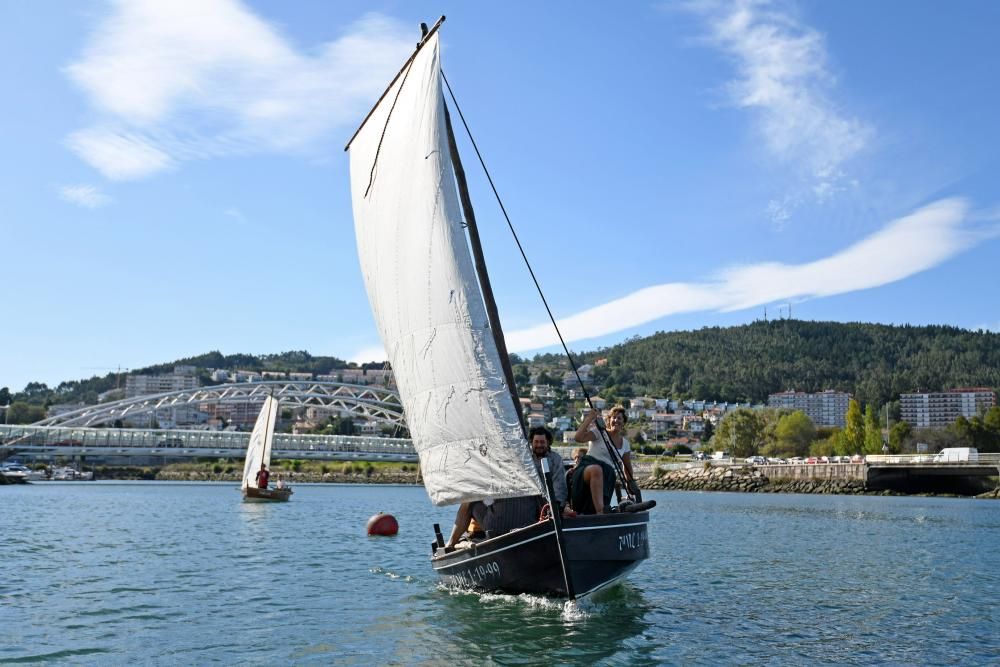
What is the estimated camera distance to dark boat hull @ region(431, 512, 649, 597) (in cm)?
1270

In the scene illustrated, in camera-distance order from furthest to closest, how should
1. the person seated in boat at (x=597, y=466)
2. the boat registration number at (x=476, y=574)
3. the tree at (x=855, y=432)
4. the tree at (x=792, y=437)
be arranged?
the tree at (x=792, y=437), the tree at (x=855, y=432), the person seated in boat at (x=597, y=466), the boat registration number at (x=476, y=574)

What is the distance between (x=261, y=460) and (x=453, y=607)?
161ft

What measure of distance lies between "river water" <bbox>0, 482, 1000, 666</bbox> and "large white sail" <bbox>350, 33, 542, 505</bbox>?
7.64 feet

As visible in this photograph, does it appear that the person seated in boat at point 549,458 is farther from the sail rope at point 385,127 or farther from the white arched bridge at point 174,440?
the white arched bridge at point 174,440

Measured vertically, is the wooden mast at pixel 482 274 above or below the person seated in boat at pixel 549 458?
above

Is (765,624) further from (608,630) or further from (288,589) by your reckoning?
(288,589)

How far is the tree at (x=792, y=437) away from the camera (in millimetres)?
128875

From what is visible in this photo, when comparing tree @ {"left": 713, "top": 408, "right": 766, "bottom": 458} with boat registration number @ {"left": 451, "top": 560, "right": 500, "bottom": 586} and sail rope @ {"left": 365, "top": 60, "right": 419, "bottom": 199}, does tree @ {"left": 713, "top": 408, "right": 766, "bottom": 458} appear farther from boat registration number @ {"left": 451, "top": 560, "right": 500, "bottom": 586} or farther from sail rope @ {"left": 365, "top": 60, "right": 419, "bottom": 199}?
sail rope @ {"left": 365, "top": 60, "right": 419, "bottom": 199}

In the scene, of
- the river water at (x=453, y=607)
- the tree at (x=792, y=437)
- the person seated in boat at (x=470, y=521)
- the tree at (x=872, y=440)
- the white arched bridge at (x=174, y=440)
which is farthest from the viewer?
the tree at (x=792, y=437)

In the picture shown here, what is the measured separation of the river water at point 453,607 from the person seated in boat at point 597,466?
166cm

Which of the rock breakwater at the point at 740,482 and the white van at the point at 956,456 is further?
the rock breakwater at the point at 740,482

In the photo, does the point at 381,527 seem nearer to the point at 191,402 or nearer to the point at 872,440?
the point at 872,440

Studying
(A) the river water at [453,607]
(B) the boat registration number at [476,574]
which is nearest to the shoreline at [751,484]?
(A) the river water at [453,607]

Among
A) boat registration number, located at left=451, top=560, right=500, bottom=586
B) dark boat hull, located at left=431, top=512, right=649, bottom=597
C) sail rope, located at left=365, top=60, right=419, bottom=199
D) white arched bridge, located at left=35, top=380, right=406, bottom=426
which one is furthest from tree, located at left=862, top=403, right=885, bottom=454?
sail rope, located at left=365, top=60, right=419, bottom=199
